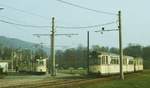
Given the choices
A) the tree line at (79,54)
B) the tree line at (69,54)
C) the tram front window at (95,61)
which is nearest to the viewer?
the tram front window at (95,61)

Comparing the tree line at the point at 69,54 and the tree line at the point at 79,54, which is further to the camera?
the tree line at the point at 79,54

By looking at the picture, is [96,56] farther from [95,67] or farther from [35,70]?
[35,70]

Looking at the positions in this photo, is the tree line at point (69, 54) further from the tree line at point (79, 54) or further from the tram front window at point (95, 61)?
the tram front window at point (95, 61)

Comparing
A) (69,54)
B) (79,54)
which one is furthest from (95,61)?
(79,54)

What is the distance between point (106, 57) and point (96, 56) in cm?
119

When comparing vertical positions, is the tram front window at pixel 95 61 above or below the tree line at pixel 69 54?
below

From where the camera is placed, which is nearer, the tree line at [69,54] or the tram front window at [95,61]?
the tram front window at [95,61]

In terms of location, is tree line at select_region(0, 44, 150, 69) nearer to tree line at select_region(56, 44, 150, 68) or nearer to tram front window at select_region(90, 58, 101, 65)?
tree line at select_region(56, 44, 150, 68)

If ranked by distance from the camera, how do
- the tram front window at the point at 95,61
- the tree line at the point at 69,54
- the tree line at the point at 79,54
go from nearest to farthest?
1. the tram front window at the point at 95,61
2. the tree line at the point at 69,54
3. the tree line at the point at 79,54

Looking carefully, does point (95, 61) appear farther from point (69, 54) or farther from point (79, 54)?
point (79, 54)

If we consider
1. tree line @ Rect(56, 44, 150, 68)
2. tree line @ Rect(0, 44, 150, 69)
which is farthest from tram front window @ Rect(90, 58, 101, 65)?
tree line @ Rect(56, 44, 150, 68)

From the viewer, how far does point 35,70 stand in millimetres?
64500

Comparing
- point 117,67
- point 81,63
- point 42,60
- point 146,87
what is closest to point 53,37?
point 117,67

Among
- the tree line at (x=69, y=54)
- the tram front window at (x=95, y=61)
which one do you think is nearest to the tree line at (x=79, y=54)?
the tree line at (x=69, y=54)
